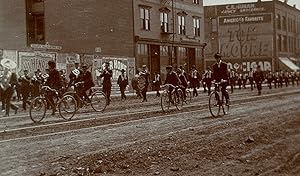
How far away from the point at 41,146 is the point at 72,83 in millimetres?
8699

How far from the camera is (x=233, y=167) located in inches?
346

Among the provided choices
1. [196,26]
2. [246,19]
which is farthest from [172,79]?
[246,19]

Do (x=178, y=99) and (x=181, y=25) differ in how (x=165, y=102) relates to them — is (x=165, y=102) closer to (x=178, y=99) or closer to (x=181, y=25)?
(x=178, y=99)

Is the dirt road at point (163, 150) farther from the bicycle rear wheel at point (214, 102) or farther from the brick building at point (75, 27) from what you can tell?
the brick building at point (75, 27)

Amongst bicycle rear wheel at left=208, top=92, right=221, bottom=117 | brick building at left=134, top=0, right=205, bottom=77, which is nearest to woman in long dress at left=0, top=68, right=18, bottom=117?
bicycle rear wheel at left=208, top=92, right=221, bottom=117

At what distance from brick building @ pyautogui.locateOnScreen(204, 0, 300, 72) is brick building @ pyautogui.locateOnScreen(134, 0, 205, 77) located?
17.7 metres

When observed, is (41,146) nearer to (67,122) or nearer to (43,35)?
(67,122)

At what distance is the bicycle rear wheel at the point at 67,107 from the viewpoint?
16.5 meters

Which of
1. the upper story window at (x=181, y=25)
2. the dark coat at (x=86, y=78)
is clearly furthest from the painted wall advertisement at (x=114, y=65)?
the dark coat at (x=86, y=78)

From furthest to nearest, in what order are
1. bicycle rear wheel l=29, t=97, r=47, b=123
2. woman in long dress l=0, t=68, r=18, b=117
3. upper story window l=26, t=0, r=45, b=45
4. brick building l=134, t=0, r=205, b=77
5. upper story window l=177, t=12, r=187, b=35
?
1. upper story window l=177, t=12, r=187, b=35
2. brick building l=134, t=0, r=205, b=77
3. upper story window l=26, t=0, r=45, b=45
4. woman in long dress l=0, t=68, r=18, b=117
5. bicycle rear wheel l=29, t=97, r=47, b=123

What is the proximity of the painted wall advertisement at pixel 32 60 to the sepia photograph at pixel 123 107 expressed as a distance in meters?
0.08

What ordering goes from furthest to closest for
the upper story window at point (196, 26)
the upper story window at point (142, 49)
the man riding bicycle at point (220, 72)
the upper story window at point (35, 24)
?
the upper story window at point (196, 26), the upper story window at point (142, 49), the upper story window at point (35, 24), the man riding bicycle at point (220, 72)

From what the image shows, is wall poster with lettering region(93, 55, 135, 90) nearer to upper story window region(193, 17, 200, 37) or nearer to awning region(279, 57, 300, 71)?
upper story window region(193, 17, 200, 37)

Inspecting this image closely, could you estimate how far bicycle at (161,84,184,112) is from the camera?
62.4ft
